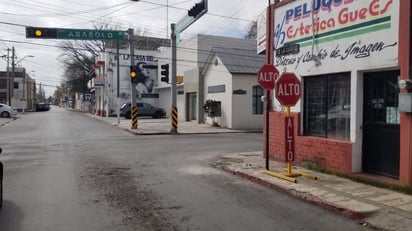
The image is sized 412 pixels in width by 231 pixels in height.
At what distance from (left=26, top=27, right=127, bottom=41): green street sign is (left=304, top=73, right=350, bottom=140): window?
15989 millimetres

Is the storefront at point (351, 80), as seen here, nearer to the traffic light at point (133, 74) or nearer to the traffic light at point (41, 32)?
the traffic light at point (41, 32)

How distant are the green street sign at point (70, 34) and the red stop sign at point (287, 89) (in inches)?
663

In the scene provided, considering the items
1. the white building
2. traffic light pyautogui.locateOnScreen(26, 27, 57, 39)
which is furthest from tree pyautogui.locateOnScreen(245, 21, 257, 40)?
traffic light pyautogui.locateOnScreen(26, 27, 57, 39)

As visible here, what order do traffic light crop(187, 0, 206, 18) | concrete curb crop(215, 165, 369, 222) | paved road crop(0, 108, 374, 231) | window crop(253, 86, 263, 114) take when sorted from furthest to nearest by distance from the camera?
window crop(253, 86, 263, 114), traffic light crop(187, 0, 206, 18), concrete curb crop(215, 165, 369, 222), paved road crop(0, 108, 374, 231)

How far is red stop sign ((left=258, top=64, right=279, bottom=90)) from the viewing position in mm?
10523

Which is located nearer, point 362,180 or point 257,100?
point 362,180

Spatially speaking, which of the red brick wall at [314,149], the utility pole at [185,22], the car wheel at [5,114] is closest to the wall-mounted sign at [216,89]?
the utility pole at [185,22]

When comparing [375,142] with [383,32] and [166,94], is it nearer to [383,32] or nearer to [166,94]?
[383,32]

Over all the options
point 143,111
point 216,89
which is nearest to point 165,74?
point 216,89

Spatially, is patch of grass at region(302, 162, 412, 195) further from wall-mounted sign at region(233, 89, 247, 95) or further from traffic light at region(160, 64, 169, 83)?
wall-mounted sign at region(233, 89, 247, 95)

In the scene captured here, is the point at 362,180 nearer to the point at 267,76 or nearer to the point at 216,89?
the point at 267,76

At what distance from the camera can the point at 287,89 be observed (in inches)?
392

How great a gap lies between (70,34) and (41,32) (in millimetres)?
1599

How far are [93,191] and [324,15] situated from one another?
687 centimetres
